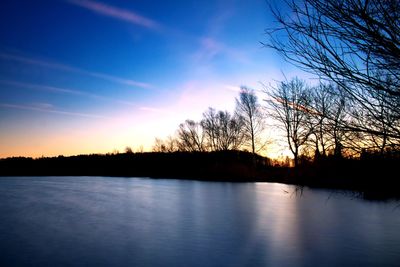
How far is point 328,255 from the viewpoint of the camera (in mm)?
6273

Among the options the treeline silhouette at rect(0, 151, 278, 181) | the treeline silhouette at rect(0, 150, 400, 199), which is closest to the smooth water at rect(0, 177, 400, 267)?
the treeline silhouette at rect(0, 150, 400, 199)

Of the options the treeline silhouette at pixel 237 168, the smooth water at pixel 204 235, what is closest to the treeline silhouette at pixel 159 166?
the treeline silhouette at pixel 237 168

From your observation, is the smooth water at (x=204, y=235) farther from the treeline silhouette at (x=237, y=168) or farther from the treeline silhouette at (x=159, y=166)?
the treeline silhouette at (x=159, y=166)

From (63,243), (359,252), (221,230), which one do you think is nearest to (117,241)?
(63,243)

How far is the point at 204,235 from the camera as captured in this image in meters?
8.39

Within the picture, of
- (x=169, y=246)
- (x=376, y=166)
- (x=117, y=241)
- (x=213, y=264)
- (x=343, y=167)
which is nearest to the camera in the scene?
(x=376, y=166)

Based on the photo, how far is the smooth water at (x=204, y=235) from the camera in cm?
614

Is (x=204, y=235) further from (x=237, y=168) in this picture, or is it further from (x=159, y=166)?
(x=159, y=166)

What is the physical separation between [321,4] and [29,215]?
12654mm

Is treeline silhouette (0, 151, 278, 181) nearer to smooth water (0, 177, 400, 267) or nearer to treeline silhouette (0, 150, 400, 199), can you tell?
treeline silhouette (0, 150, 400, 199)

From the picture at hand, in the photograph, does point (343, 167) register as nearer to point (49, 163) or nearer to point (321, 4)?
point (321, 4)

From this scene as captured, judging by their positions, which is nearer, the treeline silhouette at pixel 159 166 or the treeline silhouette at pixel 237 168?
the treeline silhouette at pixel 237 168

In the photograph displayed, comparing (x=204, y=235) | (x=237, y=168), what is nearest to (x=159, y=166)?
(x=237, y=168)

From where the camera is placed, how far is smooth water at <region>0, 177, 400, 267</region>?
6.14 m
